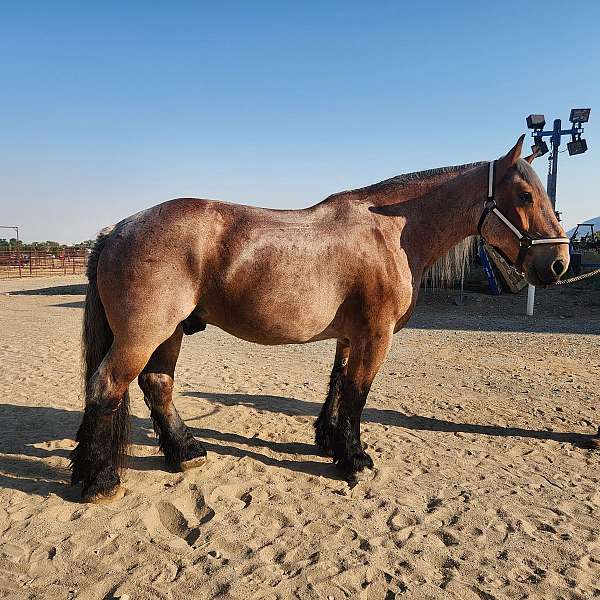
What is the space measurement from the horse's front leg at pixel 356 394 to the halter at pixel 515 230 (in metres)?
1.11

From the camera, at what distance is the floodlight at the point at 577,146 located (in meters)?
16.3

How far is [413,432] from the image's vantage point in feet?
14.8

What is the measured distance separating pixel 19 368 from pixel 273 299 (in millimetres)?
5627

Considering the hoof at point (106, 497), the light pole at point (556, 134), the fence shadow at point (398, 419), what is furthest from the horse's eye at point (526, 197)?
the light pole at point (556, 134)

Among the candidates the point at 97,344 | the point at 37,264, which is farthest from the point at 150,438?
the point at 37,264

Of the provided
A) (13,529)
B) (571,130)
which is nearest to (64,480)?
(13,529)

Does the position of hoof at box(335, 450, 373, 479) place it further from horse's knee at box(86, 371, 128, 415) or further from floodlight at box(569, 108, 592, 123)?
floodlight at box(569, 108, 592, 123)

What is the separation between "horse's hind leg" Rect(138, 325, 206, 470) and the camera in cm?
352

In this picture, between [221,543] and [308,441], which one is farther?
[308,441]

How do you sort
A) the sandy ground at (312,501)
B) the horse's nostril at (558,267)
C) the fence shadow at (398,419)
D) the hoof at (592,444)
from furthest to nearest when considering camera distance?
the fence shadow at (398,419)
the hoof at (592,444)
the horse's nostril at (558,267)
the sandy ground at (312,501)

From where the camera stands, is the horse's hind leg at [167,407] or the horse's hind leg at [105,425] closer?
the horse's hind leg at [105,425]

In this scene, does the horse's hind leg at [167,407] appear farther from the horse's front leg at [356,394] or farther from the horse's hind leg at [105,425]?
the horse's front leg at [356,394]

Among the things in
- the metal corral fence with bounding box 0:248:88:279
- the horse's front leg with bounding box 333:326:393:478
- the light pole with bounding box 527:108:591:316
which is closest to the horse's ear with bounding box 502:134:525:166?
the horse's front leg with bounding box 333:326:393:478

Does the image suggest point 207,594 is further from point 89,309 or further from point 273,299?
point 89,309
